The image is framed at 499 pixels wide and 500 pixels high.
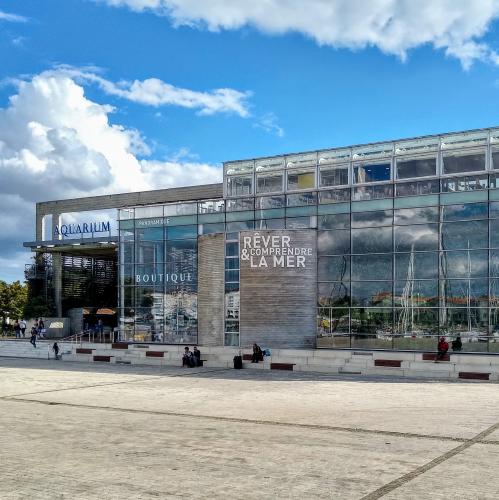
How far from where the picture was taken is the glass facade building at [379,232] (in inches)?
1359

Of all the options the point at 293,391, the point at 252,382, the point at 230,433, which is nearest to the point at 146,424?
the point at 230,433

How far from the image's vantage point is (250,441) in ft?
45.1

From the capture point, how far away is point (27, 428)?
51.9 feet

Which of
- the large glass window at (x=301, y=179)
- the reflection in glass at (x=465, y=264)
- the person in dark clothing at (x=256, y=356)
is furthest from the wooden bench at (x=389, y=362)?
the large glass window at (x=301, y=179)

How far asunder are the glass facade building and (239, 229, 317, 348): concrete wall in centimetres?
101

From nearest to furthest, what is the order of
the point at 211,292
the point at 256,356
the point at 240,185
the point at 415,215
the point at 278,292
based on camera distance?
the point at 256,356, the point at 415,215, the point at 278,292, the point at 211,292, the point at 240,185

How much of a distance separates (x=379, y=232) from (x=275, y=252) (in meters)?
5.89

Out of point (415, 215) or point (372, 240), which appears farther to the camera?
point (372, 240)

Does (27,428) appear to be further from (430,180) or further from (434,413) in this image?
(430,180)

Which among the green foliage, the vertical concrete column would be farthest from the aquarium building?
the green foliage

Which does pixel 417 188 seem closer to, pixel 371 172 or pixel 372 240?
pixel 371 172

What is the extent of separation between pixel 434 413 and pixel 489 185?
19.9 metres

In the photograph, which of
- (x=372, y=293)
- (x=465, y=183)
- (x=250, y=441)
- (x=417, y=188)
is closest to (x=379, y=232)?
(x=417, y=188)

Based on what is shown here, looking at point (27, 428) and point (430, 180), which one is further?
point (430, 180)
